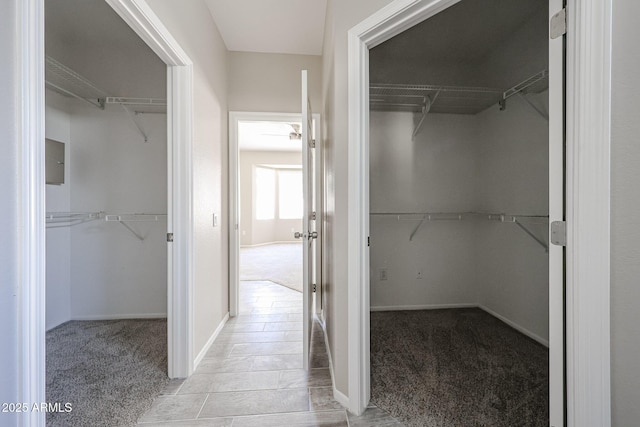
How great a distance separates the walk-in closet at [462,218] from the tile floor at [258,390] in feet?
1.10

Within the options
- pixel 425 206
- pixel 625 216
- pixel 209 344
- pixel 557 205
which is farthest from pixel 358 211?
pixel 425 206

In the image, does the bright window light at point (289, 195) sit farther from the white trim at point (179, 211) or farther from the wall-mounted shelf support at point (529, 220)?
the white trim at point (179, 211)

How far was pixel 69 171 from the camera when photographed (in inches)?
102

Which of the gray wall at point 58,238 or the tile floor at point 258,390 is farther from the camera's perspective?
the gray wall at point 58,238

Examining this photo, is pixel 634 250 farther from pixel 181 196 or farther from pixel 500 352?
pixel 181 196

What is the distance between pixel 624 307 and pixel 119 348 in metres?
2.94

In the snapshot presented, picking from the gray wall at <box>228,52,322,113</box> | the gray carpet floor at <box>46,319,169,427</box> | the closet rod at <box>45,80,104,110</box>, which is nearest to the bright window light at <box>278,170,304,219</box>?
Answer: the gray wall at <box>228,52,322,113</box>

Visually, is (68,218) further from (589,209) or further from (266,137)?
(266,137)

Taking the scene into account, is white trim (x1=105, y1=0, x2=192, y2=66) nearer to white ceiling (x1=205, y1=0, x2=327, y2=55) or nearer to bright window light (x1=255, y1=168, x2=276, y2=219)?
white ceiling (x1=205, y1=0, x2=327, y2=55)

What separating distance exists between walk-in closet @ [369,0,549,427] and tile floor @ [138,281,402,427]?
335 millimetres

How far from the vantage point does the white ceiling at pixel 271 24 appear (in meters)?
2.21

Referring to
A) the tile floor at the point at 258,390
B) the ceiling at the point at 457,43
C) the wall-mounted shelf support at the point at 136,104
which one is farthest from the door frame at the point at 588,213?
the wall-mounted shelf support at the point at 136,104

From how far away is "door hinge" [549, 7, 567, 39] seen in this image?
→ 882mm

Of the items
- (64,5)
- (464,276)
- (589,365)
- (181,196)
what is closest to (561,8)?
(589,365)
